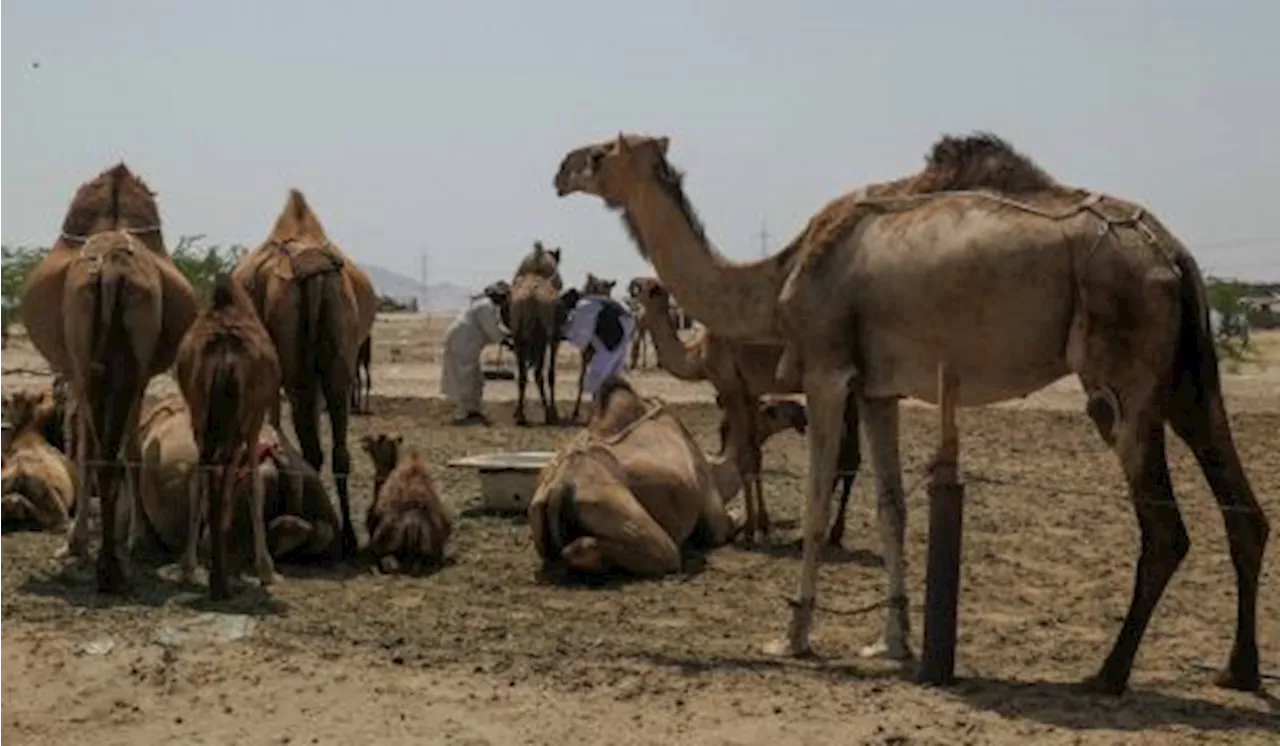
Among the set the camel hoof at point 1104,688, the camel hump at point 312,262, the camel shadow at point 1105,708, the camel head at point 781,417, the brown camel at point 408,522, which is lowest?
the camel shadow at point 1105,708

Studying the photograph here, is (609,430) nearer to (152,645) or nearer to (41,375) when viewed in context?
(152,645)

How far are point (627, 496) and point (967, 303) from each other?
10.8ft

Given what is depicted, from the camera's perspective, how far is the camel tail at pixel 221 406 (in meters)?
9.71

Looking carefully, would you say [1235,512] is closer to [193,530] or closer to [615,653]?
[615,653]

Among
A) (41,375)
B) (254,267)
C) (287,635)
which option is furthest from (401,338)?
(287,635)

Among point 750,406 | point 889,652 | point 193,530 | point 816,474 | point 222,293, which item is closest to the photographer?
point 889,652

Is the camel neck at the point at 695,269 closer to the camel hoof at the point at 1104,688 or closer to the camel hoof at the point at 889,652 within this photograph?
the camel hoof at the point at 889,652

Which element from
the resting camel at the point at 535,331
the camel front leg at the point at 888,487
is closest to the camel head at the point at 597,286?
the resting camel at the point at 535,331

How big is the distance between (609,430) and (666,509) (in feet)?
2.47

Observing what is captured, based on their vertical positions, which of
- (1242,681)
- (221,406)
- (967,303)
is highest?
(967,303)

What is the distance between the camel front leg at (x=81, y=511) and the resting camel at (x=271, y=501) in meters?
0.38

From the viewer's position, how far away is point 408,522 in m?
11.0

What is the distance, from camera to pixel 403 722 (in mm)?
7258

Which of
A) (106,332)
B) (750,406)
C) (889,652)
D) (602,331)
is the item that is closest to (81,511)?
(106,332)
